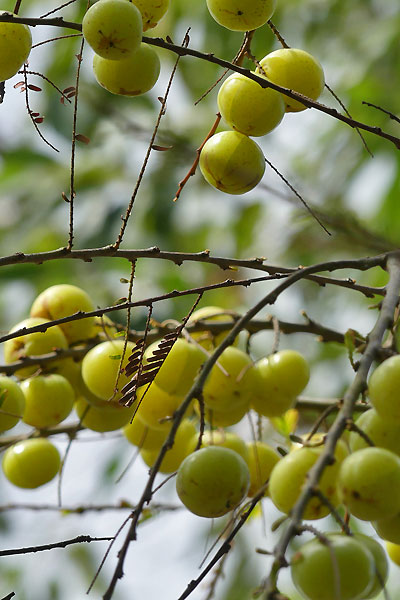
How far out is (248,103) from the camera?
96cm

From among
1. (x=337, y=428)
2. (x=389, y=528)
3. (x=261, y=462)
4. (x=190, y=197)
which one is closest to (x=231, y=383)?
(x=261, y=462)

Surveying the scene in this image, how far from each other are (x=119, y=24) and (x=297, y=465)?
496 mm

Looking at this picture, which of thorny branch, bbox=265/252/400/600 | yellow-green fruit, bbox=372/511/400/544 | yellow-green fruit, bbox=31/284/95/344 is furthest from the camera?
yellow-green fruit, bbox=31/284/95/344

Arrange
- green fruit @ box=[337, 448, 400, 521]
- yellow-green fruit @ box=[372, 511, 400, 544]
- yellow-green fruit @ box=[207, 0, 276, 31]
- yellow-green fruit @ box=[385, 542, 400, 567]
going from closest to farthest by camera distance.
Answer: green fruit @ box=[337, 448, 400, 521] < yellow-green fruit @ box=[372, 511, 400, 544] < yellow-green fruit @ box=[207, 0, 276, 31] < yellow-green fruit @ box=[385, 542, 400, 567]

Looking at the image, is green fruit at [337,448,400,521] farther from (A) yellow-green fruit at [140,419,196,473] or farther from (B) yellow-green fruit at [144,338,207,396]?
(A) yellow-green fruit at [140,419,196,473]

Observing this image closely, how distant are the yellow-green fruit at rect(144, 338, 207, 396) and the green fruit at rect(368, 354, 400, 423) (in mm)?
421

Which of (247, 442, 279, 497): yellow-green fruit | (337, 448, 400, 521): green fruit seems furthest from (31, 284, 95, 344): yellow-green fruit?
(337, 448, 400, 521): green fruit

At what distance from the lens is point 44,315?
4.59ft

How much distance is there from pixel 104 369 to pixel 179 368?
0.12m

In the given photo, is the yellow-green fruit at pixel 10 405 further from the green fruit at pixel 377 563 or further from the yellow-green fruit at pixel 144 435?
the green fruit at pixel 377 563

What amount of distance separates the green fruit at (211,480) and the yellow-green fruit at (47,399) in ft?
1.46

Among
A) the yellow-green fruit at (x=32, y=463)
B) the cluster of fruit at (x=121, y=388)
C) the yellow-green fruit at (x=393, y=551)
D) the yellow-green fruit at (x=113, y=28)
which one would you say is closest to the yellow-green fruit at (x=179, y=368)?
the cluster of fruit at (x=121, y=388)

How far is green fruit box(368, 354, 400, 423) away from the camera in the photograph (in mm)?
780

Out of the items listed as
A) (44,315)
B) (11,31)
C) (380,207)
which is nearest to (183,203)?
(380,207)
